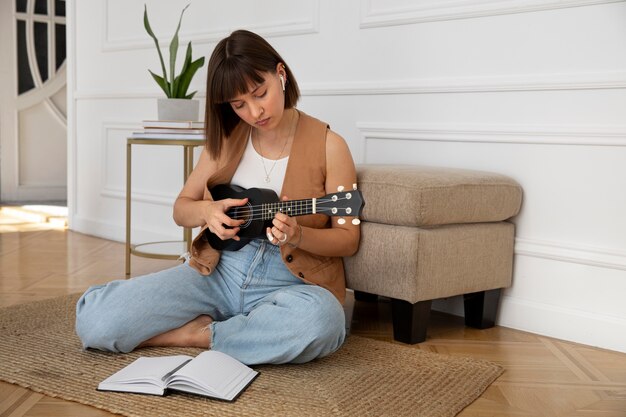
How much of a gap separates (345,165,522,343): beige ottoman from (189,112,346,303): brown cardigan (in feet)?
0.47

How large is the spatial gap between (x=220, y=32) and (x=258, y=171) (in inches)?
65.9

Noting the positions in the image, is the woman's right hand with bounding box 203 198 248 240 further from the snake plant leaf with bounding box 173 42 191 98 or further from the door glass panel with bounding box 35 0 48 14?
the door glass panel with bounding box 35 0 48 14

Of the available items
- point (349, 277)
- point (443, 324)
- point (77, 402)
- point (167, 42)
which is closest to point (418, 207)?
point (349, 277)

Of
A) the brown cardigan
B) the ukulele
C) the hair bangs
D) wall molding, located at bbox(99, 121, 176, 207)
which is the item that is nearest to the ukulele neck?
the ukulele

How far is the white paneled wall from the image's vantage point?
7.64 ft

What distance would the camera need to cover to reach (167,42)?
3.88m

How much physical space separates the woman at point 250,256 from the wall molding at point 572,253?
68cm

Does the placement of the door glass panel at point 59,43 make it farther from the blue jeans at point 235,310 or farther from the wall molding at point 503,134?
the blue jeans at point 235,310

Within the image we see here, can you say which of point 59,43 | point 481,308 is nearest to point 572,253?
point 481,308

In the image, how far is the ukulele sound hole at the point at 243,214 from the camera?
198cm

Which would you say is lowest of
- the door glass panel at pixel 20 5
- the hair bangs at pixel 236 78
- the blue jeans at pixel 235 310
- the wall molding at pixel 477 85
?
the blue jeans at pixel 235 310

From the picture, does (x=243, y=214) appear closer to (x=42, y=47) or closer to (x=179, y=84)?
(x=179, y=84)

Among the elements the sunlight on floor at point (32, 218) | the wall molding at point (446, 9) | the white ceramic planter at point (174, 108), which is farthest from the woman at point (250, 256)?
the sunlight on floor at point (32, 218)

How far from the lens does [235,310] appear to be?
2.10 metres
